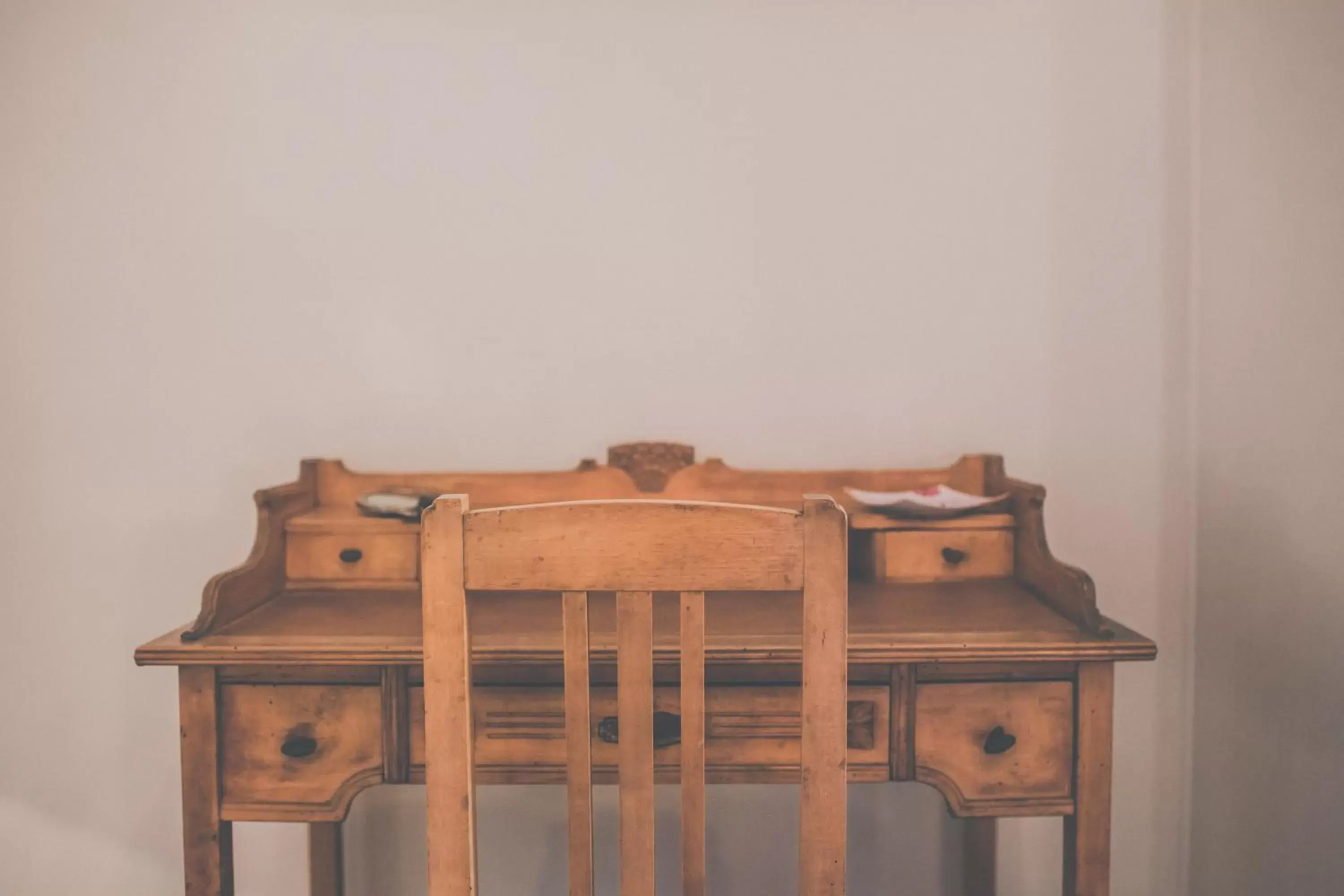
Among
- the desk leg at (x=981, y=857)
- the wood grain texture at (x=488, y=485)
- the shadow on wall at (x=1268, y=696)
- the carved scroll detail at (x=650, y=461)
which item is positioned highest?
the carved scroll detail at (x=650, y=461)

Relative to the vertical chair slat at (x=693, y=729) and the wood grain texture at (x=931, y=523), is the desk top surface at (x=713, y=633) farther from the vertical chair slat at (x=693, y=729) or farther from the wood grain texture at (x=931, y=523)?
the vertical chair slat at (x=693, y=729)

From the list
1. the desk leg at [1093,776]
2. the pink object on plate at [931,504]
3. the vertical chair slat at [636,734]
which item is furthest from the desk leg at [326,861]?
the desk leg at [1093,776]

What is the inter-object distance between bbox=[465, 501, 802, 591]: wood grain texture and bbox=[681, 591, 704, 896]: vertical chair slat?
35mm

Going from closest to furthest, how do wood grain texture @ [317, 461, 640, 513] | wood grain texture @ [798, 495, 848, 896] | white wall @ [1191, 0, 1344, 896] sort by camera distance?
wood grain texture @ [798, 495, 848, 896] < white wall @ [1191, 0, 1344, 896] < wood grain texture @ [317, 461, 640, 513]

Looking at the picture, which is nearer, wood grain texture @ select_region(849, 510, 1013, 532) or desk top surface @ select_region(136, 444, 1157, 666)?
desk top surface @ select_region(136, 444, 1157, 666)

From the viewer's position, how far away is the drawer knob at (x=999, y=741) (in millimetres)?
1310

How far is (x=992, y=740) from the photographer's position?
1313 millimetres

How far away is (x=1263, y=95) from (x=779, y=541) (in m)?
1.53

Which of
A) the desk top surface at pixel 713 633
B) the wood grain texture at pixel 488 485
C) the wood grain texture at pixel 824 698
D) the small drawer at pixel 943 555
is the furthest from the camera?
the wood grain texture at pixel 488 485

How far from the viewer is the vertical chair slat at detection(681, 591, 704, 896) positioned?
91 cm

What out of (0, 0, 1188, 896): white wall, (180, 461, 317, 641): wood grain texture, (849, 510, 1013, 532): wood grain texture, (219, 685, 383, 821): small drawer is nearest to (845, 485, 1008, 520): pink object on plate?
(849, 510, 1013, 532): wood grain texture

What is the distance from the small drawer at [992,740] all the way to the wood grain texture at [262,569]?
3.56ft

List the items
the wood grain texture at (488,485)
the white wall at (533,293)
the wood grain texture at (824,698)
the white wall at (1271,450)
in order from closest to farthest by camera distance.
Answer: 1. the wood grain texture at (824,698)
2. the white wall at (1271,450)
3. the wood grain texture at (488,485)
4. the white wall at (533,293)

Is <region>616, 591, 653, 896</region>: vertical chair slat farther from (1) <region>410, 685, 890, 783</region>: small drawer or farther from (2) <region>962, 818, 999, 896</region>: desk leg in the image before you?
(2) <region>962, 818, 999, 896</region>: desk leg
